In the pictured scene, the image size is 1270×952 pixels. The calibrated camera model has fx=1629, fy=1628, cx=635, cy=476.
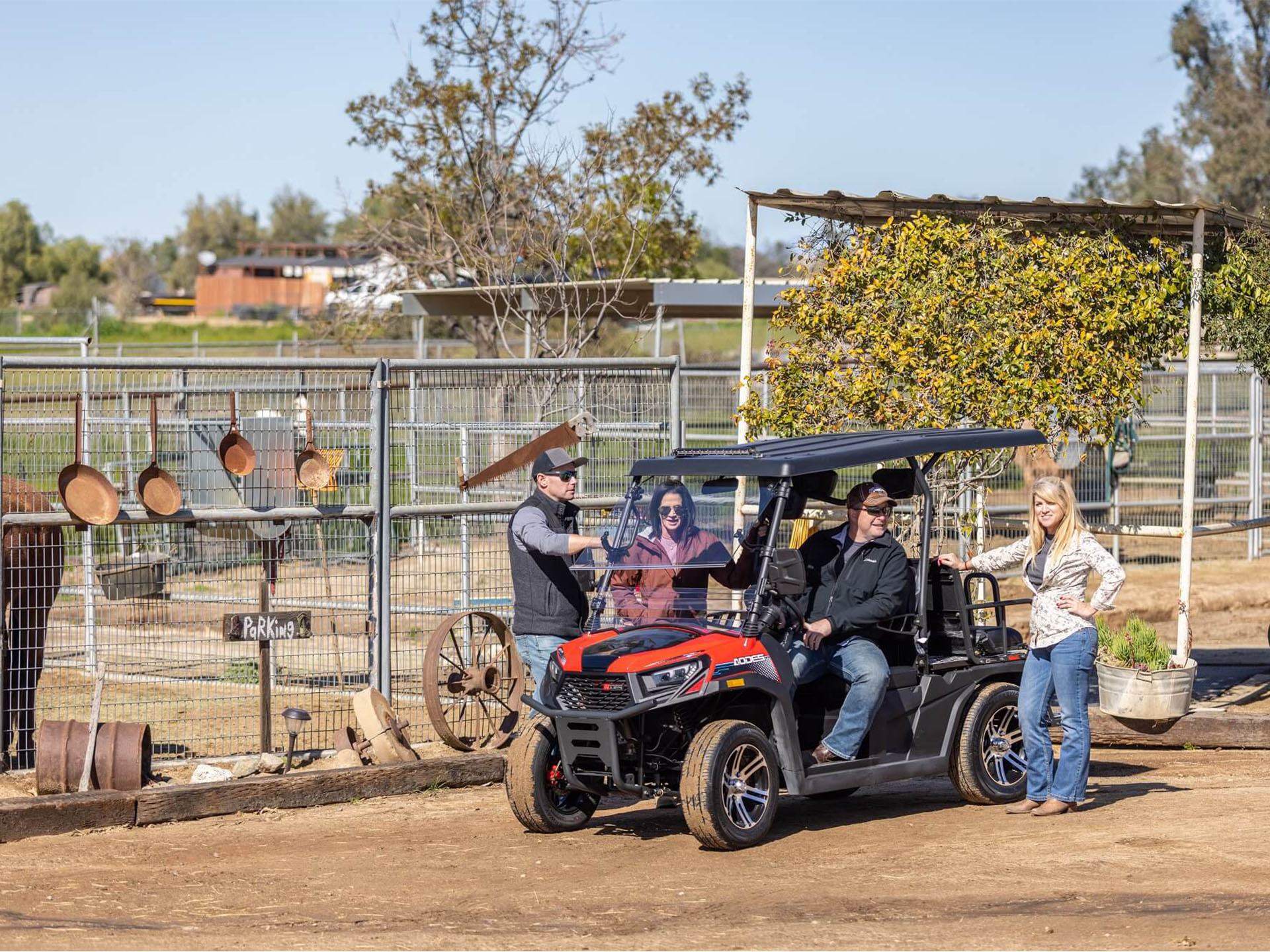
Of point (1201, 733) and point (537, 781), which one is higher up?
point (537, 781)

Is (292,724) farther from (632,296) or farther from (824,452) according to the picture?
(632,296)

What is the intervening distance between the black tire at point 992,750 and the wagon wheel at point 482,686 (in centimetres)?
275

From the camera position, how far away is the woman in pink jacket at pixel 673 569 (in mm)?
7930

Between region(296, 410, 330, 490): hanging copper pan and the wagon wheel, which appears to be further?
the wagon wheel

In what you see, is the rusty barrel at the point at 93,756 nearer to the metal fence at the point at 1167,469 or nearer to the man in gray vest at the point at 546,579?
the man in gray vest at the point at 546,579

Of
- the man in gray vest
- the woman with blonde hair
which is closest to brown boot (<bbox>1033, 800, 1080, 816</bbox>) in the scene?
the woman with blonde hair

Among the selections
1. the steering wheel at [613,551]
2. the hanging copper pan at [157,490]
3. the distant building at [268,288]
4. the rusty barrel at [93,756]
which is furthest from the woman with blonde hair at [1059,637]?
the distant building at [268,288]

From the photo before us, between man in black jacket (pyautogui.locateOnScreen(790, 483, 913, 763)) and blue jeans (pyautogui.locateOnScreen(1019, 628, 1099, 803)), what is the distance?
0.74 metres

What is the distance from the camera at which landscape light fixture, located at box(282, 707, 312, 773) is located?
350 inches

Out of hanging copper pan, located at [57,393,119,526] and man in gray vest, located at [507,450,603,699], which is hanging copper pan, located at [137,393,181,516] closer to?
hanging copper pan, located at [57,393,119,526]

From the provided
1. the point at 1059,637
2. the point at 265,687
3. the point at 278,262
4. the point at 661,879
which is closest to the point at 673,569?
the point at 661,879

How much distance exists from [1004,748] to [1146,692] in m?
1.40

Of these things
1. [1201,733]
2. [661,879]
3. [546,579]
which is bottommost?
[661,879]

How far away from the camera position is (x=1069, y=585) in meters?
8.15
